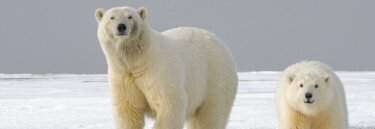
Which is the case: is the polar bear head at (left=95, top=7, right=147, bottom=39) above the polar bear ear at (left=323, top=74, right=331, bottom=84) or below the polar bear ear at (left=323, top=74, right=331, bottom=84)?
above

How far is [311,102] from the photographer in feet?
18.2

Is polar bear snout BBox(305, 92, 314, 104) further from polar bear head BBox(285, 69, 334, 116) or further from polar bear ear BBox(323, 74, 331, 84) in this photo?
polar bear ear BBox(323, 74, 331, 84)

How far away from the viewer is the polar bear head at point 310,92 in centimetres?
555

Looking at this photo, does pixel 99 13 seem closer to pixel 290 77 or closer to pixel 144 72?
pixel 144 72

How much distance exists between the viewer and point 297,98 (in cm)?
559

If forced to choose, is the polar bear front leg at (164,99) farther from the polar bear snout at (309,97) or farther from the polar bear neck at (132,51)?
the polar bear snout at (309,97)

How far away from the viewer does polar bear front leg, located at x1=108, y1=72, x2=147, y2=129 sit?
211 inches

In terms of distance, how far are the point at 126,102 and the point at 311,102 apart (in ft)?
4.79

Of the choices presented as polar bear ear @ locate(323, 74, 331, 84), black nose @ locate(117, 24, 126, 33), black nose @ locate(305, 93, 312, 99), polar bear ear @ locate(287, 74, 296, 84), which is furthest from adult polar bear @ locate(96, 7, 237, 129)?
polar bear ear @ locate(323, 74, 331, 84)

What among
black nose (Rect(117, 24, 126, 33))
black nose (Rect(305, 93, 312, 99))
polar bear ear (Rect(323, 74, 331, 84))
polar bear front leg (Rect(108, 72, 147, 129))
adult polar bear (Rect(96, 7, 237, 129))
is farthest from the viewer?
polar bear ear (Rect(323, 74, 331, 84))

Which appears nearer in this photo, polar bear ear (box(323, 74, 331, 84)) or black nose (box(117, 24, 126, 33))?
black nose (box(117, 24, 126, 33))

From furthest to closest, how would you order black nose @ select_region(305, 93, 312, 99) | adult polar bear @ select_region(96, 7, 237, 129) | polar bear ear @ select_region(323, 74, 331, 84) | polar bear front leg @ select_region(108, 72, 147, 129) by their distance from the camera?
1. polar bear ear @ select_region(323, 74, 331, 84)
2. black nose @ select_region(305, 93, 312, 99)
3. polar bear front leg @ select_region(108, 72, 147, 129)
4. adult polar bear @ select_region(96, 7, 237, 129)

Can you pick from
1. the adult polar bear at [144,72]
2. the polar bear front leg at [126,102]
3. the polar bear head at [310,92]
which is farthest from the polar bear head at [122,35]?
the polar bear head at [310,92]

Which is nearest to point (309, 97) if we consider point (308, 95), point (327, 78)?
point (308, 95)
